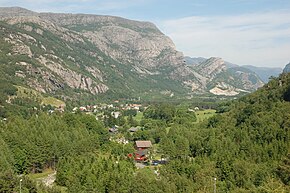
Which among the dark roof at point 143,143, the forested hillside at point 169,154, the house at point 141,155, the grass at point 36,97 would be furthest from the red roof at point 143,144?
the grass at point 36,97

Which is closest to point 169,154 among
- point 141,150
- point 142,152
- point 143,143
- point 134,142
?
point 142,152

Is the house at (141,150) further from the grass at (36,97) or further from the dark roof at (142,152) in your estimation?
the grass at (36,97)

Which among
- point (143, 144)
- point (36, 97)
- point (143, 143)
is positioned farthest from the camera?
point (36, 97)

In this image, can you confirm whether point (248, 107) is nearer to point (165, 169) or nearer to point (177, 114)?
point (165, 169)

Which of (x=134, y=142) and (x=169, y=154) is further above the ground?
(x=169, y=154)

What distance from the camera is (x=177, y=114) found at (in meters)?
159

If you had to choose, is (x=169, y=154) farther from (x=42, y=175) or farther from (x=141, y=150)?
(x=42, y=175)

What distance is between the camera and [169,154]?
3295 inches

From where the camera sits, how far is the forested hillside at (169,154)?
182 ft

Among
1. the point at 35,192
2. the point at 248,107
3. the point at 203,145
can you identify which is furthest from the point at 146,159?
the point at 35,192

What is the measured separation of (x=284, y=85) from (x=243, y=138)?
31904 mm

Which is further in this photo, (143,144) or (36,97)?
(36,97)

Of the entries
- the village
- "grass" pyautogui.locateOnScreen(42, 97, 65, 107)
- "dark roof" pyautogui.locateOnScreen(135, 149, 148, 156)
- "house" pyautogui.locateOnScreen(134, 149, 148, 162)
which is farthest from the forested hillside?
"grass" pyautogui.locateOnScreen(42, 97, 65, 107)

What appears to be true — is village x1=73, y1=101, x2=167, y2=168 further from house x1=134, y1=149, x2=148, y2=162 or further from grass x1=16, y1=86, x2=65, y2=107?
grass x1=16, y1=86, x2=65, y2=107
